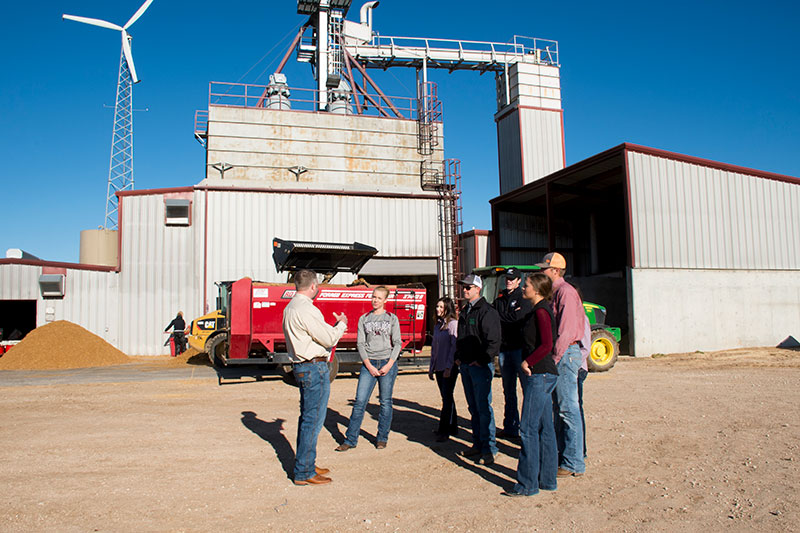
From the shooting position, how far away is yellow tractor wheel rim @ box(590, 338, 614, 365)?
13.5 metres

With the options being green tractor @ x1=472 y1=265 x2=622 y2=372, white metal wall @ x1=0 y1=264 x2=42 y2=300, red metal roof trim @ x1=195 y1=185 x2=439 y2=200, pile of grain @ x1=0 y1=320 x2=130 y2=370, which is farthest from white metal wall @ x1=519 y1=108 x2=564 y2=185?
white metal wall @ x1=0 y1=264 x2=42 y2=300

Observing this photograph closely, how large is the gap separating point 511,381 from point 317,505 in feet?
8.92

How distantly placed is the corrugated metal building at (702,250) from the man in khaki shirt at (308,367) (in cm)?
1383

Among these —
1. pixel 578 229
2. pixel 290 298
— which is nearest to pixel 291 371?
pixel 290 298

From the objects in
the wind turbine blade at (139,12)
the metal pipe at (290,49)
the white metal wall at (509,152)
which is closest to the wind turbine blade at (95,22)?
the wind turbine blade at (139,12)

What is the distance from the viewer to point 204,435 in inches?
272

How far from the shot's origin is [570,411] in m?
5.02

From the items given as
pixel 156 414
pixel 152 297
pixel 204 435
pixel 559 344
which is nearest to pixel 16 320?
pixel 152 297

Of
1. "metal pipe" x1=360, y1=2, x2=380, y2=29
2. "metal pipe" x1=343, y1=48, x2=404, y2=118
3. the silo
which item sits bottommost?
the silo

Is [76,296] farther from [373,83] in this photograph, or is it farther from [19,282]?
[373,83]

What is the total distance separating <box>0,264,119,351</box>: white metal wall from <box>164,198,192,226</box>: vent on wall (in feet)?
9.43

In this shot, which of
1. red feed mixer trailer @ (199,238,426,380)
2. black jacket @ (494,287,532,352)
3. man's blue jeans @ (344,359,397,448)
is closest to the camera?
black jacket @ (494,287,532,352)

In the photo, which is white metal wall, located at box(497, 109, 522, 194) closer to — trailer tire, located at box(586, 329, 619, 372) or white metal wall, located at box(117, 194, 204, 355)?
trailer tire, located at box(586, 329, 619, 372)

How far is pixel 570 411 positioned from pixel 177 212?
19.0 m
